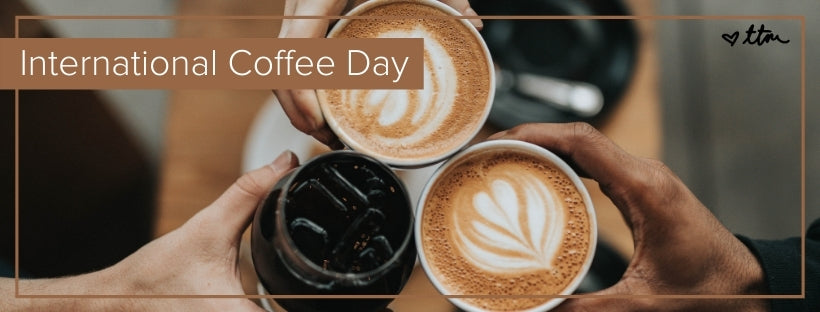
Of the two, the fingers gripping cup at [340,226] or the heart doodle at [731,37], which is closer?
the fingers gripping cup at [340,226]

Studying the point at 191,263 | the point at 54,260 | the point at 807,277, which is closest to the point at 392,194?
the point at 191,263

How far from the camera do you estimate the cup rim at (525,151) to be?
468mm

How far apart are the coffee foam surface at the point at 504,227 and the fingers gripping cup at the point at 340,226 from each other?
0.04m

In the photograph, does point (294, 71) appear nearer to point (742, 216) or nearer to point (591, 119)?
point (591, 119)

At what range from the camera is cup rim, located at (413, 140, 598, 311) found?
0.47 m

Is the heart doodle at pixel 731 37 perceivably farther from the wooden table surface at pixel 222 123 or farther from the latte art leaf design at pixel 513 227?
Result: the latte art leaf design at pixel 513 227

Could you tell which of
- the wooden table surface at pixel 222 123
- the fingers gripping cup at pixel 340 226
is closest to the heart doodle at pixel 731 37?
the wooden table surface at pixel 222 123

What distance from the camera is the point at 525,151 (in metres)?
0.49

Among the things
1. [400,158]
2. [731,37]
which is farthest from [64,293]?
[731,37]

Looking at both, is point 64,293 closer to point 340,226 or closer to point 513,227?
point 340,226

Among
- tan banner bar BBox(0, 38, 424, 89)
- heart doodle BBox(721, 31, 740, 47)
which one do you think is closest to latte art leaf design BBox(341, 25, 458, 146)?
tan banner bar BBox(0, 38, 424, 89)

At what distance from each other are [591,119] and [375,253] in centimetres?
30

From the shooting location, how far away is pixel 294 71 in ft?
1.70

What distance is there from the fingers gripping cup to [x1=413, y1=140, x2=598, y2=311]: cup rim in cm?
2
